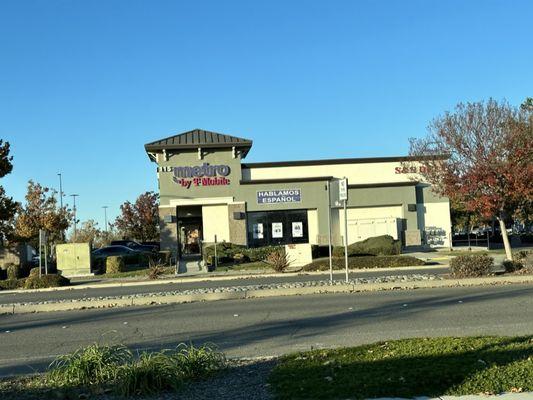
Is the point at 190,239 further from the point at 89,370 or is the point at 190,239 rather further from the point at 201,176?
the point at 89,370

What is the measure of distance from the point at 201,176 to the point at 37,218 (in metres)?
11.9

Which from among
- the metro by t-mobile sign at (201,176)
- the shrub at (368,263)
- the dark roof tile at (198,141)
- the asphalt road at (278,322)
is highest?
the dark roof tile at (198,141)

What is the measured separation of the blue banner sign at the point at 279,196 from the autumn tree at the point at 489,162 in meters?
17.2

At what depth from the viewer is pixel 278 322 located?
464 inches

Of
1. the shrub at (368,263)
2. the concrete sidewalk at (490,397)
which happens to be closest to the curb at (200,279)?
the shrub at (368,263)

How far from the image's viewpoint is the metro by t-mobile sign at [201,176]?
122 feet

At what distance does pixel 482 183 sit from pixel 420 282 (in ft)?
14.9

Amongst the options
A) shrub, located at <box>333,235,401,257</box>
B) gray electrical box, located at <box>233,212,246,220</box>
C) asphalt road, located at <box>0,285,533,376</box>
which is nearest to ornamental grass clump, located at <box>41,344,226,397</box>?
asphalt road, located at <box>0,285,533,376</box>

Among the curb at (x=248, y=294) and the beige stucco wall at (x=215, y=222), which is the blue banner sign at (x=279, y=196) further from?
the curb at (x=248, y=294)

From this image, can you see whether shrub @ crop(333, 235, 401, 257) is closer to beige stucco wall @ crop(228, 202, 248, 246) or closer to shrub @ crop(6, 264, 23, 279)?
beige stucco wall @ crop(228, 202, 248, 246)

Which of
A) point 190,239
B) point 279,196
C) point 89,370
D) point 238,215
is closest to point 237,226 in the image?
point 238,215

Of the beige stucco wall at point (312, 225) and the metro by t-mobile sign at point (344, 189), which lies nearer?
the metro by t-mobile sign at point (344, 189)

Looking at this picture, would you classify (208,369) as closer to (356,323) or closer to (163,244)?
(356,323)

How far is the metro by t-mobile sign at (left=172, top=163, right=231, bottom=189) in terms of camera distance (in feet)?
122
